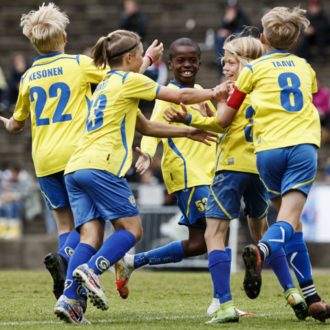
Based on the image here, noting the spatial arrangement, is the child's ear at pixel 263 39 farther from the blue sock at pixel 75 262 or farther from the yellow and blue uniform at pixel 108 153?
the blue sock at pixel 75 262

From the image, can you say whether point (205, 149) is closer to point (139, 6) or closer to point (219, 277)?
point (219, 277)

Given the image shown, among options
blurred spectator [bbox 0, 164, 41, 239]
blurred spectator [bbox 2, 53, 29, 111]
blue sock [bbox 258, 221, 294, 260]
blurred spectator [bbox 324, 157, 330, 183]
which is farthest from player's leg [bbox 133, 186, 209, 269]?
blurred spectator [bbox 2, 53, 29, 111]

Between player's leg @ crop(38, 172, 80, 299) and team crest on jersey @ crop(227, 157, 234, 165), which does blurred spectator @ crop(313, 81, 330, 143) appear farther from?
team crest on jersey @ crop(227, 157, 234, 165)

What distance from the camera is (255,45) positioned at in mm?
8719

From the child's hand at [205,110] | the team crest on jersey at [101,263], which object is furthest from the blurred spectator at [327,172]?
the team crest on jersey at [101,263]

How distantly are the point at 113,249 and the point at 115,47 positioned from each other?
1.44 m

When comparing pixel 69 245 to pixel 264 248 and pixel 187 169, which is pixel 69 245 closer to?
pixel 187 169

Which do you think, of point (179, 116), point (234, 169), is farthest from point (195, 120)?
point (234, 169)

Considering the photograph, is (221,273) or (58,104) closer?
(221,273)

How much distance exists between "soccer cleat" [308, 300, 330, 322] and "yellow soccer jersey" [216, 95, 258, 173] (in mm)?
1084

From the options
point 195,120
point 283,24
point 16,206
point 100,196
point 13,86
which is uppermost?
point 283,24

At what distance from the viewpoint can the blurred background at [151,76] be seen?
1702 cm

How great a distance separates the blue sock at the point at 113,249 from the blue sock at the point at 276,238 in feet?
3.15

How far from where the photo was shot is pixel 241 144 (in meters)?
8.43
